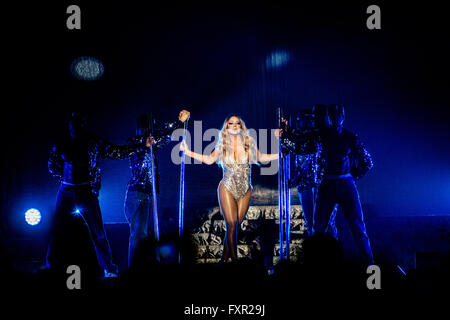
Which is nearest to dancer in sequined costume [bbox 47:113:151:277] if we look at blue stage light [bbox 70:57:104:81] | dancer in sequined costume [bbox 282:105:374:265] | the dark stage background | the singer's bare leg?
the singer's bare leg

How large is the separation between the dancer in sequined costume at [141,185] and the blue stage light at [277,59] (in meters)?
3.45

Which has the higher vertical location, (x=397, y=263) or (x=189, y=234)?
(x=189, y=234)

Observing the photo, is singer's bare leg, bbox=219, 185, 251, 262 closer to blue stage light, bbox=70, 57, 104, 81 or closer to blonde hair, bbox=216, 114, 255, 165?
blonde hair, bbox=216, 114, 255, 165

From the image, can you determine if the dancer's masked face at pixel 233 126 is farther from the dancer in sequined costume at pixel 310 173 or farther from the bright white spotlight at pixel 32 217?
the bright white spotlight at pixel 32 217

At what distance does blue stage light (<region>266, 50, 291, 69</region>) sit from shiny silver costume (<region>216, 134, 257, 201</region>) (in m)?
3.35

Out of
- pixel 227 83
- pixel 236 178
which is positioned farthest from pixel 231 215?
pixel 227 83

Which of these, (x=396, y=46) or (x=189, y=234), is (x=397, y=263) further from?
(x=396, y=46)

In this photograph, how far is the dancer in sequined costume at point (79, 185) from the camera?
438cm

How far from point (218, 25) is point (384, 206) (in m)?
5.75

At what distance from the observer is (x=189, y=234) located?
573 cm

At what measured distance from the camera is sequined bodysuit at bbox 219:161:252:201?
4746 millimetres
